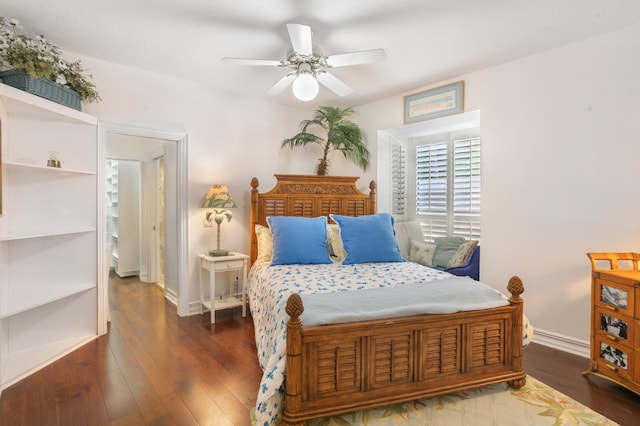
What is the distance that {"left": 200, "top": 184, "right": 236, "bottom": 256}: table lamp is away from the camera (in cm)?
362

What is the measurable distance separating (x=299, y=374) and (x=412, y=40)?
2.61 metres

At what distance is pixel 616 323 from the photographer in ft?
7.36

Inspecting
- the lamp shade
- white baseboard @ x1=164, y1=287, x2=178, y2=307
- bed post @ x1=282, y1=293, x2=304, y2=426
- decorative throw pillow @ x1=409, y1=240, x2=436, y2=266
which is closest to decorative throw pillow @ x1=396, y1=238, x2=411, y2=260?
decorative throw pillow @ x1=409, y1=240, x2=436, y2=266

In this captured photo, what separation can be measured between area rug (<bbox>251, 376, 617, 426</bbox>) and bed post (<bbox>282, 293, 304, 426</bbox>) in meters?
0.26

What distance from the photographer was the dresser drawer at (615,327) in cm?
214

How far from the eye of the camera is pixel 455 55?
3.03 meters

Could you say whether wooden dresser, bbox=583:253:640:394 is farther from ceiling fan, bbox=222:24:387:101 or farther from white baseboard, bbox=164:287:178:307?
white baseboard, bbox=164:287:178:307

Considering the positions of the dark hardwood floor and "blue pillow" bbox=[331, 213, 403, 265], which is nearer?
the dark hardwood floor

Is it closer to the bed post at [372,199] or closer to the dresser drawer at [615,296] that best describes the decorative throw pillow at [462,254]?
the bed post at [372,199]

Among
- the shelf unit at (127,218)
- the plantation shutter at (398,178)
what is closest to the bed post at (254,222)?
the plantation shutter at (398,178)

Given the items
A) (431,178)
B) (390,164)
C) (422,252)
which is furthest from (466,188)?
(390,164)

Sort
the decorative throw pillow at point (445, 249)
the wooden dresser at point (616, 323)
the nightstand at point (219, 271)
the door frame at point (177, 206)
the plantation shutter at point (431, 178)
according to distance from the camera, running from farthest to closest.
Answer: the plantation shutter at point (431, 178) < the decorative throw pillow at point (445, 249) < the nightstand at point (219, 271) < the door frame at point (177, 206) < the wooden dresser at point (616, 323)

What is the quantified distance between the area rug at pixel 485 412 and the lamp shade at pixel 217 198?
7.13ft

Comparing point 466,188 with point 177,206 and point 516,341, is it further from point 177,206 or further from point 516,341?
point 177,206
